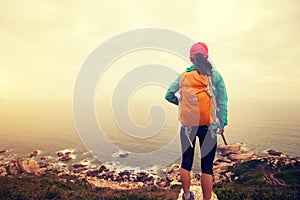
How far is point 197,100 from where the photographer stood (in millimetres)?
3545

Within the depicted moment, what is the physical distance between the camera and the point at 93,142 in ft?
158

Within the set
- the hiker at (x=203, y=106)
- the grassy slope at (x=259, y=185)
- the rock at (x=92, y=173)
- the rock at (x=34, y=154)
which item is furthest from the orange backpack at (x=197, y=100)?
the rock at (x=34, y=154)

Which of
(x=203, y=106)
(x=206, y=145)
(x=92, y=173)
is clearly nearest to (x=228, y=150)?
(x=92, y=173)

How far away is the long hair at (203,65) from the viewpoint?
3617mm

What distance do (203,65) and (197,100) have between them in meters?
0.66

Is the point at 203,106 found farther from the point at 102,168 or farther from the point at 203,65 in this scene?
the point at 102,168

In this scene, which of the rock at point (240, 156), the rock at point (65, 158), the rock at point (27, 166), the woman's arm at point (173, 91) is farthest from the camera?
the rock at point (240, 156)

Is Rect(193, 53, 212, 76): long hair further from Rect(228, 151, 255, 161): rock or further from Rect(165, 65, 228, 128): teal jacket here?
Rect(228, 151, 255, 161): rock

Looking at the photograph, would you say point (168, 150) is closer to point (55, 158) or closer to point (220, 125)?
point (55, 158)

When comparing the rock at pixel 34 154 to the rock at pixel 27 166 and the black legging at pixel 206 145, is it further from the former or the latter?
the black legging at pixel 206 145

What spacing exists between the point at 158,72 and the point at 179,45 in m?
2.47

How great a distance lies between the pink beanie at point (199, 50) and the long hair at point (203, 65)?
0.06m

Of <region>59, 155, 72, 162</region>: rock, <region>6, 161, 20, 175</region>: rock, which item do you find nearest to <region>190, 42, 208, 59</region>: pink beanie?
<region>6, 161, 20, 175</region>: rock

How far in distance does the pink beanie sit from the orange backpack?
0.33 m
